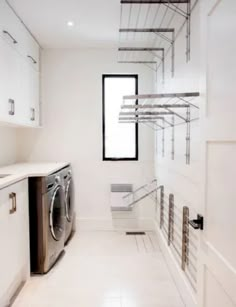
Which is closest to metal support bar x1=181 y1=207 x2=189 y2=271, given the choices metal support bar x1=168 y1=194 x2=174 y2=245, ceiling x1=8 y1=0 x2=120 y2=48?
metal support bar x1=168 y1=194 x2=174 y2=245

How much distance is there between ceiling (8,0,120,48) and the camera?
2.80 m

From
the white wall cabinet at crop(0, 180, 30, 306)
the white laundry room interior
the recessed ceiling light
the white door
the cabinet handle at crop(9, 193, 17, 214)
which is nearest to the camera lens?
the white door

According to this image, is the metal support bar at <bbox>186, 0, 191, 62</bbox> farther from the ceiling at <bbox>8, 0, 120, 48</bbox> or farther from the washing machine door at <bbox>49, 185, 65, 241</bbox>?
the washing machine door at <bbox>49, 185, 65, 241</bbox>

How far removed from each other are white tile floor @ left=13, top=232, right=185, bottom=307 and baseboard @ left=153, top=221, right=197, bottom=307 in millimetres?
54

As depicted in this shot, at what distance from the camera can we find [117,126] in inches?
173

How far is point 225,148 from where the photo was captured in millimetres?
1158

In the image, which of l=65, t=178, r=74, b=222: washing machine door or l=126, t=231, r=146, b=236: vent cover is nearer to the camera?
l=65, t=178, r=74, b=222: washing machine door

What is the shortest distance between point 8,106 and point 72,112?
1557 millimetres

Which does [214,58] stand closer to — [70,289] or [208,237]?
[208,237]

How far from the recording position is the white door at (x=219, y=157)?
3.59ft

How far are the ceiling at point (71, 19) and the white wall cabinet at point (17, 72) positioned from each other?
123mm

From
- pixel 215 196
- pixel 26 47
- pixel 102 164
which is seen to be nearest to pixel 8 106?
pixel 26 47

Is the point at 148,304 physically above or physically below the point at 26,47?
below

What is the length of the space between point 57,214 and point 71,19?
2045 mm
